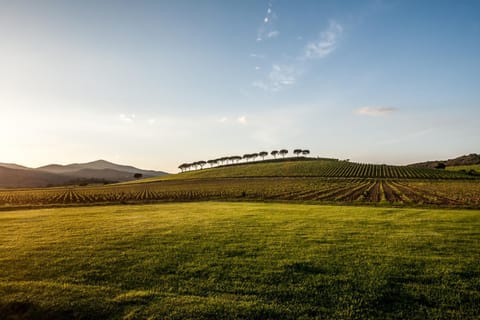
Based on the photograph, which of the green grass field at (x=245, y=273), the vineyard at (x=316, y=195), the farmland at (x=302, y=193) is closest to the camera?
the green grass field at (x=245, y=273)

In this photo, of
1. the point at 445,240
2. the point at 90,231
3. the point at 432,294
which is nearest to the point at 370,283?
the point at 432,294

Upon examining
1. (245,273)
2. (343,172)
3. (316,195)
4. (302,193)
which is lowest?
(316,195)

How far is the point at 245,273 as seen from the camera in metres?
11.1

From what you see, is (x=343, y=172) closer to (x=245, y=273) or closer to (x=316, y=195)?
(x=316, y=195)

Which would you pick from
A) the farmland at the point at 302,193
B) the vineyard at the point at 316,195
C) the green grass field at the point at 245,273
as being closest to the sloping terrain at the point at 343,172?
the farmland at the point at 302,193

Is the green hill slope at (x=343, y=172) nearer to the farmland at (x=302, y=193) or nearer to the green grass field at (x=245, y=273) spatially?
the farmland at (x=302, y=193)

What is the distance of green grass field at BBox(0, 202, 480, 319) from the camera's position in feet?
28.6

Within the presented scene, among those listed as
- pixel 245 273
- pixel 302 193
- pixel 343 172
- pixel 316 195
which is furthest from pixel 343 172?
pixel 245 273

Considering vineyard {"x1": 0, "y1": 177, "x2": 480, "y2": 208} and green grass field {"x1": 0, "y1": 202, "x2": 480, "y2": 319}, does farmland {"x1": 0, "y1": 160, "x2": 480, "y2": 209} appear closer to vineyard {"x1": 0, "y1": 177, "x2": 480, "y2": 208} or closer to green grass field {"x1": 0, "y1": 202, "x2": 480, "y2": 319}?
vineyard {"x1": 0, "y1": 177, "x2": 480, "y2": 208}

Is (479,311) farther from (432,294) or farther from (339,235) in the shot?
(339,235)

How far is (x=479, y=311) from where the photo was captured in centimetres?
839

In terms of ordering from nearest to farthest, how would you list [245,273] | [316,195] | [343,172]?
[245,273], [316,195], [343,172]

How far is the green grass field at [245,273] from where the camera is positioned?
8719mm

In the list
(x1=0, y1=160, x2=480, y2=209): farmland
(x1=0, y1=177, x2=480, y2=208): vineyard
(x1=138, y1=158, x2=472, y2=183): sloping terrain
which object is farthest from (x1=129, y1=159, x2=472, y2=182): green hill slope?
(x1=0, y1=177, x2=480, y2=208): vineyard
